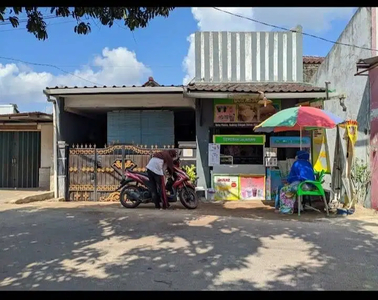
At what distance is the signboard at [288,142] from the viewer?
1034 centimetres

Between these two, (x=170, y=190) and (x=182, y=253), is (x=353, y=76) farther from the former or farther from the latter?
(x=182, y=253)

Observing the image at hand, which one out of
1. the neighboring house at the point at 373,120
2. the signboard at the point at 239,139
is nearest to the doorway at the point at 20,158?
the signboard at the point at 239,139

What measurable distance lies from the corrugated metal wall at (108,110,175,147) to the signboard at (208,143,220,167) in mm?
1555

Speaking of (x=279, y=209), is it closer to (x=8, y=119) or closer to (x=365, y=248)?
(x=365, y=248)

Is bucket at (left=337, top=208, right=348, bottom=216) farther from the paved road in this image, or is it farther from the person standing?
the person standing

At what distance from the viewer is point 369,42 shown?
910cm

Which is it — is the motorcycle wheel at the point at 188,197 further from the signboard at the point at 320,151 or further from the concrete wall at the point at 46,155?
the concrete wall at the point at 46,155

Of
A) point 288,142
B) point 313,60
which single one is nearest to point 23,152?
point 288,142

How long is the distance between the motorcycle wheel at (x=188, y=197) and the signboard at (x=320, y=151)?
4035 millimetres

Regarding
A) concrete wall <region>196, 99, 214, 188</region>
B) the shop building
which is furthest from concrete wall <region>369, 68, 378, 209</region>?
concrete wall <region>196, 99, 214, 188</region>

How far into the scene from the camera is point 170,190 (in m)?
8.95

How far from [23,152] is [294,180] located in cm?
989
